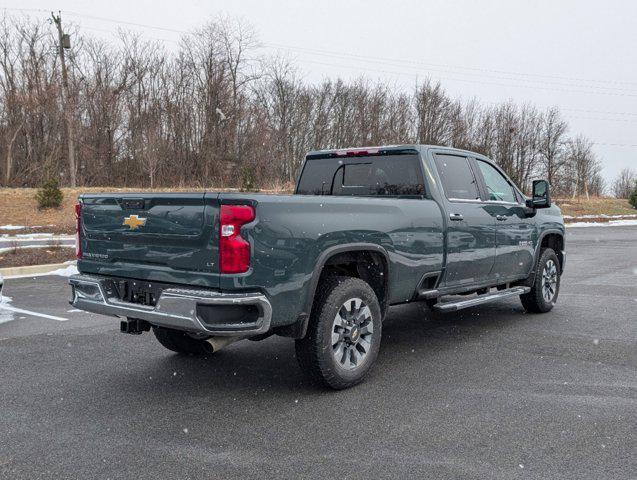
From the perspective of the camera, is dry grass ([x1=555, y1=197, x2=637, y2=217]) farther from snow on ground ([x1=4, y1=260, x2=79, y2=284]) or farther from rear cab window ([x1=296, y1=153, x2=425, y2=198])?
rear cab window ([x1=296, y1=153, x2=425, y2=198])

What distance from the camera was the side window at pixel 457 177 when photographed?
584 centimetres

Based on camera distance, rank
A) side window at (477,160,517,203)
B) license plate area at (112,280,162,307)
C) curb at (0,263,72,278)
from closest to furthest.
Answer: license plate area at (112,280,162,307), side window at (477,160,517,203), curb at (0,263,72,278)

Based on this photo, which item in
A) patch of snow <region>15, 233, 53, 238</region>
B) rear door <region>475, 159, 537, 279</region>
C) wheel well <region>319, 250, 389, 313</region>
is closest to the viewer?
wheel well <region>319, 250, 389, 313</region>

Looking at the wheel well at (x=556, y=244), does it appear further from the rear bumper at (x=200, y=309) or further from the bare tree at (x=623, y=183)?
the bare tree at (x=623, y=183)

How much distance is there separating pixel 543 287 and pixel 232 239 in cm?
506

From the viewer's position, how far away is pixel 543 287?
751 centimetres

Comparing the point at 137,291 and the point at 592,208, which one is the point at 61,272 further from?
the point at 592,208

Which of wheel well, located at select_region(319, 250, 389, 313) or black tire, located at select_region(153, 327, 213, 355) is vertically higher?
wheel well, located at select_region(319, 250, 389, 313)

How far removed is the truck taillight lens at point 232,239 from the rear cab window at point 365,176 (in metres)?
2.23

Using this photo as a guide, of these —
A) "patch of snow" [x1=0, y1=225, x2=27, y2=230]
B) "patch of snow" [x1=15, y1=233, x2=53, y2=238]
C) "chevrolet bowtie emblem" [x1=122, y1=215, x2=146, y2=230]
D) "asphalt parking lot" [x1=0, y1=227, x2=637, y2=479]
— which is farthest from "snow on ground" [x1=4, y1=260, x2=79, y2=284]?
"patch of snow" [x1=0, y1=225, x2=27, y2=230]

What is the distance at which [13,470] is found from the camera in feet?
10.6

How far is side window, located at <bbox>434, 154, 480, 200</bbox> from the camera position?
5.84m

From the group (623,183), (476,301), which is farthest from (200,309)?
(623,183)

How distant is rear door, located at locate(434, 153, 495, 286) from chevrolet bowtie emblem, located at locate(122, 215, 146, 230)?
2777 millimetres
